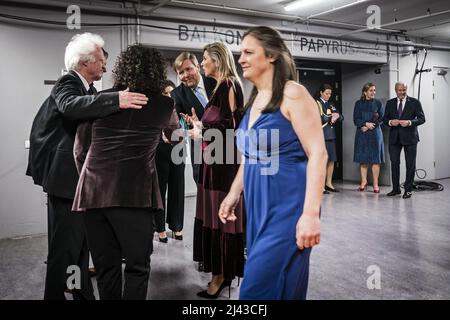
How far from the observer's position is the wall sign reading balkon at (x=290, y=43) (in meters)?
5.30

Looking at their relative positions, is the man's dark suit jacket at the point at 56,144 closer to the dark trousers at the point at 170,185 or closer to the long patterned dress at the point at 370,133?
the dark trousers at the point at 170,185

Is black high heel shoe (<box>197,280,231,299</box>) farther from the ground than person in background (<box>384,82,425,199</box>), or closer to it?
closer to it

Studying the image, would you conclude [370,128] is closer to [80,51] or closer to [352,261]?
[352,261]

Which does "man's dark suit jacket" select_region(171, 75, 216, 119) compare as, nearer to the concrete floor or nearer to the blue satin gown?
the concrete floor

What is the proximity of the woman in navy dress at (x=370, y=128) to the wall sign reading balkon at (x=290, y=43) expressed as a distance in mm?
713

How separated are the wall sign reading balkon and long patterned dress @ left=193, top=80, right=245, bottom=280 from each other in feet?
6.86

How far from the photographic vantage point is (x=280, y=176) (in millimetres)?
1507

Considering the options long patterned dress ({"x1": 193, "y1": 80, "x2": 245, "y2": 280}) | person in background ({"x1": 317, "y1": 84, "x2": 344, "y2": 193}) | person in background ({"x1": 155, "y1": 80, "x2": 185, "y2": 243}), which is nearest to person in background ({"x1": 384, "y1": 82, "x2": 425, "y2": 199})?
person in background ({"x1": 317, "y1": 84, "x2": 344, "y2": 193})

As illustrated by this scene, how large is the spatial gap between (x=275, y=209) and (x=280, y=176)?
0.39 feet

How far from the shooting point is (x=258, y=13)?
5898 millimetres

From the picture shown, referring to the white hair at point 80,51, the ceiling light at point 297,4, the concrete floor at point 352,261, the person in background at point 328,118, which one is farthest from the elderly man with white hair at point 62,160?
the person in background at point 328,118

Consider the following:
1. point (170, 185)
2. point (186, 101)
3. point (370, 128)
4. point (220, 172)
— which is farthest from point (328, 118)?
point (220, 172)

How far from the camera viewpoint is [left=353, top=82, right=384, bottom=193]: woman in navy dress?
6781mm

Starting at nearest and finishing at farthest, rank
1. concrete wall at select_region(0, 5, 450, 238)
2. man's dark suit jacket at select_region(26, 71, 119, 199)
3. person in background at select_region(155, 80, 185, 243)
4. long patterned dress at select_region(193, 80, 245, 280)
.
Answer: man's dark suit jacket at select_region(26, 71, 119, 199), long patterned dress at select_region(193, 80, 245, 280), person in background at select_region(155, 80, 185, 243), concrete wall at select_region(0, 5, 450, 238)
